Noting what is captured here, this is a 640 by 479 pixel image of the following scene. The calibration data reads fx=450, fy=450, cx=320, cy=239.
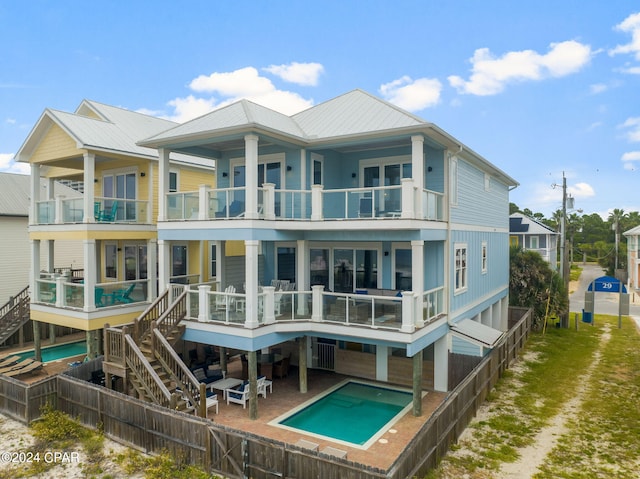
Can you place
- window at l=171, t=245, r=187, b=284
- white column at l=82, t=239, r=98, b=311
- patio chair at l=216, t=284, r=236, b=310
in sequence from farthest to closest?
window at l=171, t=245, r=187, b=284, white column at l=82, t=239, r=98, b=311, patio chair at l=216, t=284, r=236, b=310

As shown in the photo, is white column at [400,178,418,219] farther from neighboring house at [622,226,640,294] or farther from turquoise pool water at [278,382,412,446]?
neighboring house at [622,226,640,294]

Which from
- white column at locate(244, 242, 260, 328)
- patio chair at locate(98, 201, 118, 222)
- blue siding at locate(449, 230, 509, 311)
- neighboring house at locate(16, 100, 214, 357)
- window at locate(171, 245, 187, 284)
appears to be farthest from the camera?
window at locate(171, 245, 187, 284)

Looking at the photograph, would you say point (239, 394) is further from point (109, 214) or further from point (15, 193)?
point (15, 193)

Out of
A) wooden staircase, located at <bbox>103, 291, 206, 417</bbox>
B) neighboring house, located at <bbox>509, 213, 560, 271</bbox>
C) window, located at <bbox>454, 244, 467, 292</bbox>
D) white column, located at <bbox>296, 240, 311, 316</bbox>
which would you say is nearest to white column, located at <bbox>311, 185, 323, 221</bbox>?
white column, located at <bbox>296, 240, 311, 316</bbox>

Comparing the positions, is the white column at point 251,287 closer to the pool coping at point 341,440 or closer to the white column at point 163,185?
the pool coping at point 341,440

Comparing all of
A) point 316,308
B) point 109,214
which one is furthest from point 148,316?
point 316,308

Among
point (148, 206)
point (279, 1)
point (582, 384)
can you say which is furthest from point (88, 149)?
point (582, 384)

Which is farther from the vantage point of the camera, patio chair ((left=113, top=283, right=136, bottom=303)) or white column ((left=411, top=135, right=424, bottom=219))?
patio chair ((left=113, top=283, right=136, bottom=303))

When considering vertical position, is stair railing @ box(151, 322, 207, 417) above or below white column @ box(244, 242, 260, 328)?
below
